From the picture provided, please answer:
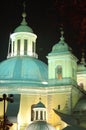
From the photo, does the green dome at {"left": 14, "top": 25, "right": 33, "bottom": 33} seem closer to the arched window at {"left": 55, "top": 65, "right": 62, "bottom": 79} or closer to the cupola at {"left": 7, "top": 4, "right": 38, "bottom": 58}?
the cupola at {"left": 7, "top": 4, "right": 38, "bottom": 58}

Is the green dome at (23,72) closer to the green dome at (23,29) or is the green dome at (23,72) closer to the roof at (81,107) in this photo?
the green dome at (23,29)

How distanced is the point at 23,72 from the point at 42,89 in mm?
2651

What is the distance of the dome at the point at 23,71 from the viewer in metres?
50.6

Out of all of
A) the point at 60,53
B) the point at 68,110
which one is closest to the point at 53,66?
the point at 60,53

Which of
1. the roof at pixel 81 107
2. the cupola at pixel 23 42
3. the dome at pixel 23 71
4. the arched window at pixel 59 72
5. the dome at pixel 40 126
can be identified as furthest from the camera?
the cupola at pixel 23 42

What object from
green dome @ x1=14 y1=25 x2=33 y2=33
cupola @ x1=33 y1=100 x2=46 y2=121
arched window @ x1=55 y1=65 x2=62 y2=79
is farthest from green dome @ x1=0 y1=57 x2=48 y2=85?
green dome @ x1=14 y1=25 x2=33 y2=33

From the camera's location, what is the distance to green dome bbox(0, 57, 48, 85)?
1982 inches

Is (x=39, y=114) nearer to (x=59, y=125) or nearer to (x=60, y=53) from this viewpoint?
(x=59, y=125)

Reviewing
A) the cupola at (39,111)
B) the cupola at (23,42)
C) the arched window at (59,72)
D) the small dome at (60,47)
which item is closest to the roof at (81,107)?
the cupola at (39,111)

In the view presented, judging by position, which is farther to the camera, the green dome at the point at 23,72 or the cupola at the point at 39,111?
the green dome at the point at 23,72

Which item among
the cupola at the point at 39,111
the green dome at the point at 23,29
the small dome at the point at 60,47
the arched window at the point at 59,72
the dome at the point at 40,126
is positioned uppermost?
the green dome at the point at 23,29

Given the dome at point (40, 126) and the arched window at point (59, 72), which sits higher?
the arched window at point (59, 72)

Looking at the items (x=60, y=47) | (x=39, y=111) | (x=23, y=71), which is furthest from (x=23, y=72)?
(x=39, y=111)

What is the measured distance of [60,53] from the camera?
49.3m
